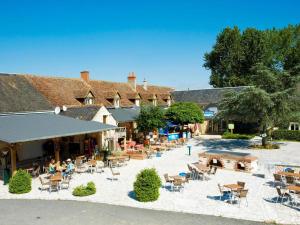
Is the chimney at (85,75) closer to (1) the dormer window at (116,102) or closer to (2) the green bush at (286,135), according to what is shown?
(1) the dormer window at (116,102)

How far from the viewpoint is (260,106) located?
31062mm

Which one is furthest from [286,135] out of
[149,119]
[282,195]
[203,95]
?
[282,195]

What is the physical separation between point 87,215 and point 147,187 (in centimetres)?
335

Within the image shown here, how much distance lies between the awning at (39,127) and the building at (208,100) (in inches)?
875

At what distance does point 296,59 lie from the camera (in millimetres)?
55500

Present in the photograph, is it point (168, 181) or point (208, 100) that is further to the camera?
point (208, 100)

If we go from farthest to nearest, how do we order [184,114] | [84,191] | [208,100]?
[208,100]
[184,114]
[84,191]

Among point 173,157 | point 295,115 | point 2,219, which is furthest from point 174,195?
point 295,115

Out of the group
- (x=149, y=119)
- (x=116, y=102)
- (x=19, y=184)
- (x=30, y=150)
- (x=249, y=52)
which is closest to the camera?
(x=19, y=184)

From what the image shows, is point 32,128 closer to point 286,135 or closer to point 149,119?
point 149,119

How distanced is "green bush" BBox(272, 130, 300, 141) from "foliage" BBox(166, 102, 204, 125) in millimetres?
9259

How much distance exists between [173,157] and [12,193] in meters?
14.5

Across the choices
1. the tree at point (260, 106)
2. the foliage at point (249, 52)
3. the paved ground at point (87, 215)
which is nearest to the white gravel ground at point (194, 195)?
the paved ground at point (87, 215)

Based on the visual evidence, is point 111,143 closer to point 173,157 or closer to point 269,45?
point 173,157
